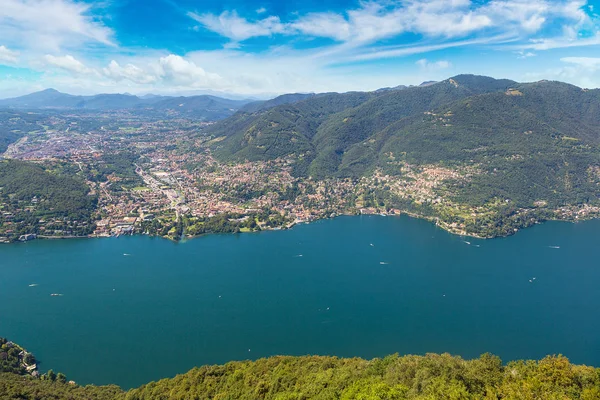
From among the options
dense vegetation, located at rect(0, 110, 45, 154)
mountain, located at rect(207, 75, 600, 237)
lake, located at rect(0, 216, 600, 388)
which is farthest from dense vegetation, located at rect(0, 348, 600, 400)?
dense vegetation, located at rect(0, 110, 45, 154)

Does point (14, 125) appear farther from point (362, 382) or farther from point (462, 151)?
point (362, 382)

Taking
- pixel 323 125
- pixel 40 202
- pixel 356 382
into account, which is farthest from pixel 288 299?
pixel 323 125

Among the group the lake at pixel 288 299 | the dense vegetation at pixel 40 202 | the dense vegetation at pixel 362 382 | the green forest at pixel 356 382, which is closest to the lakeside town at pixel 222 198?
the dense vegetation at pixel 40 202

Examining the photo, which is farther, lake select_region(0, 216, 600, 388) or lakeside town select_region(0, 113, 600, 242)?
lakeside town select_region(0, 113, 600, 242)

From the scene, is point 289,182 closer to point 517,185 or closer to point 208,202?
point 208,202

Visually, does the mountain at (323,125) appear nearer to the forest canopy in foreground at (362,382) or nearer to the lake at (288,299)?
the lake at (288,299)

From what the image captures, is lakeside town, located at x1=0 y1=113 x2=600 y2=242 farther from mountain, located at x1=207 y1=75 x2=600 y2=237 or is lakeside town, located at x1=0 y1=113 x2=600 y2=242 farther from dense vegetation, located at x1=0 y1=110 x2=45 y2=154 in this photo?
dense vegetation, located at x1=0 y1=110 x2=45 y2=154

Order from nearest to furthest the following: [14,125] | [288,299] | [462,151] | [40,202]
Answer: [288,299] < [40,202] < [462,151] < [14,125]
